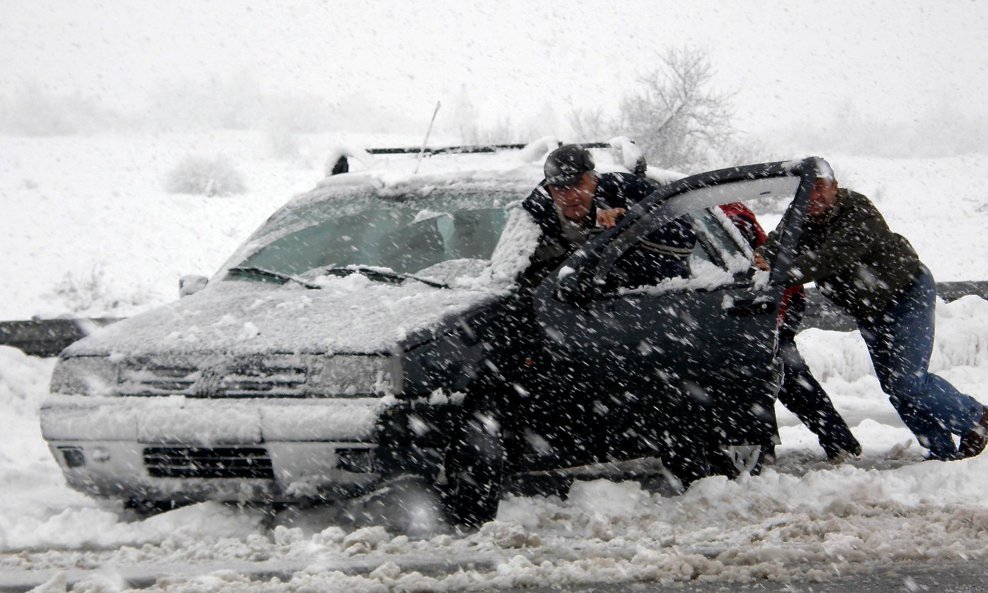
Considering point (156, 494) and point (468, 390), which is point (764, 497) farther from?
point (156, 494)

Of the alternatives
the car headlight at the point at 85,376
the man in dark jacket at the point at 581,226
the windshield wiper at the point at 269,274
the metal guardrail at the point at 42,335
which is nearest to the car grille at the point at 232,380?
the car headlight at the point at 85,376

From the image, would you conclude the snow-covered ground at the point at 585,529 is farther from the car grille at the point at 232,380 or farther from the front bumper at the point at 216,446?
the car grille at the point at 232,380

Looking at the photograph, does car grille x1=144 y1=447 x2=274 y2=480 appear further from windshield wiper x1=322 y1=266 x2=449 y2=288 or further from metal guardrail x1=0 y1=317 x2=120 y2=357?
metal guardrail x1=0 y1=317 x2=120 y2=357

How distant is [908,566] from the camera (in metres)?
3.60

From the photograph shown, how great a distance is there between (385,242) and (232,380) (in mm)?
1376

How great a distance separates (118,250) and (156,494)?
61.4 ft

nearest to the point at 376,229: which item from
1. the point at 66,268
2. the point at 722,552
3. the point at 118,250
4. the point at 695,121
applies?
the point at 722,552

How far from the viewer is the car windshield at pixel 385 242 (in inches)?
196

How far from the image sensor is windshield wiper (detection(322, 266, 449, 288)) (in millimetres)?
4680

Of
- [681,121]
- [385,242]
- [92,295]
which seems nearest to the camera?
[385,242]

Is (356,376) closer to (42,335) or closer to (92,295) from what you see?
(42,335)

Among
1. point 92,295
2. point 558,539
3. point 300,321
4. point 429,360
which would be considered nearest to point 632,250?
point 429,360

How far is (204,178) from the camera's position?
30.5 meters

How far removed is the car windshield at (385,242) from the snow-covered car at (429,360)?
1 cm
